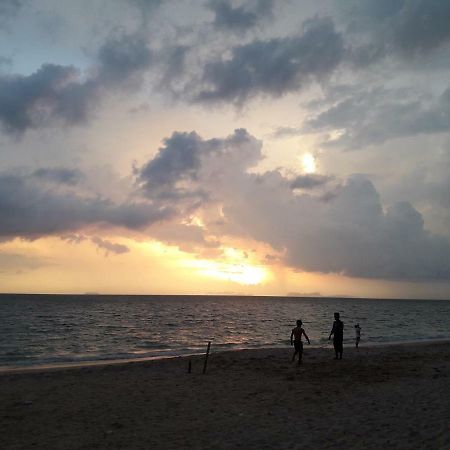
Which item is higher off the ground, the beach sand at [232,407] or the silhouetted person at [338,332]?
the silhouetted person at [338,332]

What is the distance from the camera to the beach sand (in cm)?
973

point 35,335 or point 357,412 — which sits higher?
point 357,412

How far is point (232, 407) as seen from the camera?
1280 cm

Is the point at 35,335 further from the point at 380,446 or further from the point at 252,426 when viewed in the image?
the point at 380,446

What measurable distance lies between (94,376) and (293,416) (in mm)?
10754

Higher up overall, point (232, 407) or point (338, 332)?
point (338, 332)

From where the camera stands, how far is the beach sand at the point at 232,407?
31.9ft

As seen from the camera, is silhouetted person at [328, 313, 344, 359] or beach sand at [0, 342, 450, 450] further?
silhouetted person at [328, 313, 344, 359]

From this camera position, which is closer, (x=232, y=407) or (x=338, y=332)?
(x=232, y=407)

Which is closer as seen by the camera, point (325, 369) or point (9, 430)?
point (9, 430)

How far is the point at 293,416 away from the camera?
37.9 ft

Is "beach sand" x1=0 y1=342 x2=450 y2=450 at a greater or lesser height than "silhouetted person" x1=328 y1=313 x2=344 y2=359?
lesser

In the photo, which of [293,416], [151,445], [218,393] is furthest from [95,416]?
[293,416]

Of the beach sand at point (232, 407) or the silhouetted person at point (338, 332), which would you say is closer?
the beach sand at point (232, 407)
